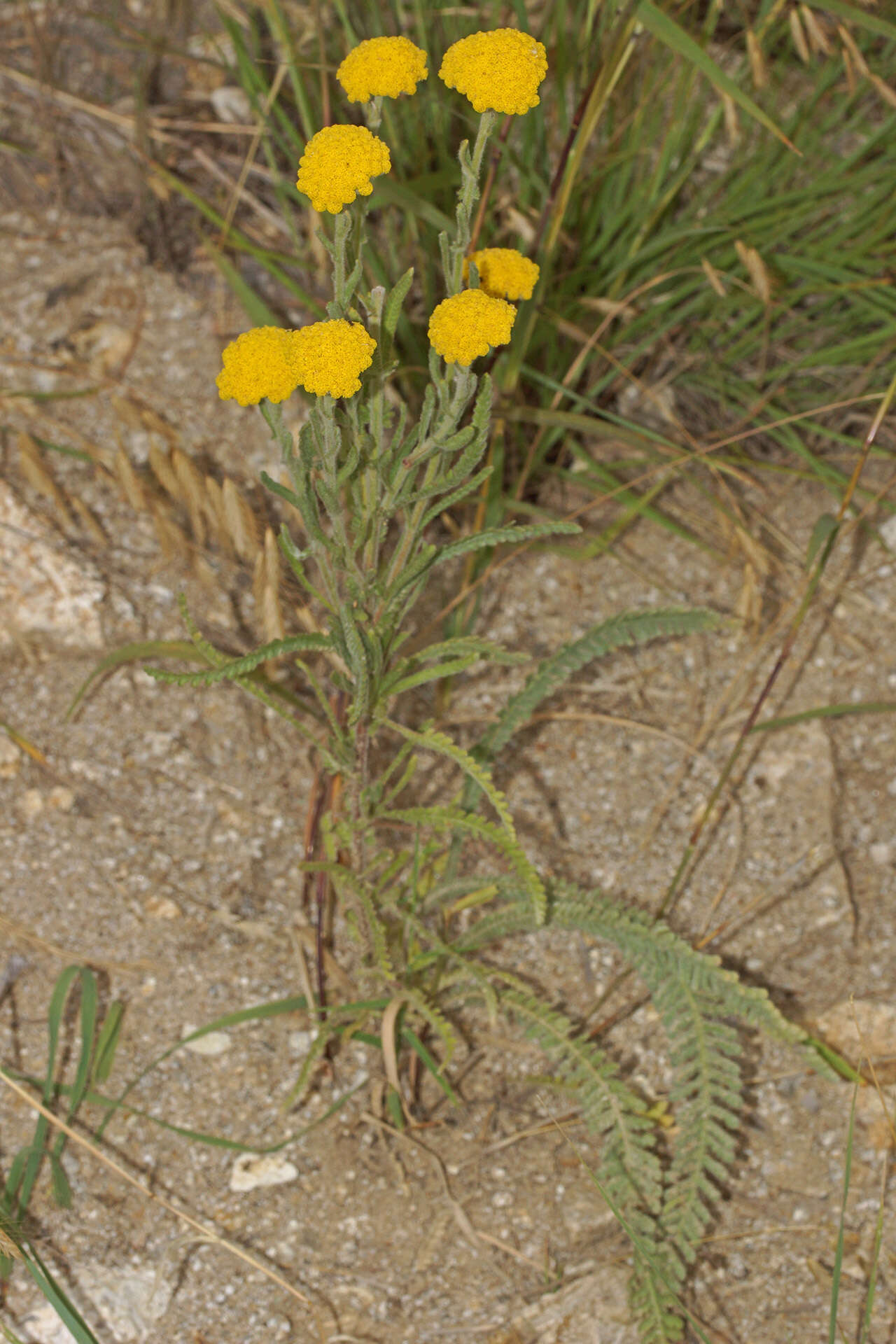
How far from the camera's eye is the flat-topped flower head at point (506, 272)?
1.02 metres

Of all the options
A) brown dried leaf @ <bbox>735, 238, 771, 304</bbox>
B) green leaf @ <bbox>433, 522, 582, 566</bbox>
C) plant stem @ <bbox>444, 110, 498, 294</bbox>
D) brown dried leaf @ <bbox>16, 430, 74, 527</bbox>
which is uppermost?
plant stem @ <bbox>444, 110, 498, 294</bbox>

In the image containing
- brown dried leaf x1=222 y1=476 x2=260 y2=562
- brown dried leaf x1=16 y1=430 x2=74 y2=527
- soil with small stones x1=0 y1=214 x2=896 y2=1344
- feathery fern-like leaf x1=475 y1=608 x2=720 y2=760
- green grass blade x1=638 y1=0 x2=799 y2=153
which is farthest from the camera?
brown dried leaf x1=16 y1=430 x2=74 y2=527

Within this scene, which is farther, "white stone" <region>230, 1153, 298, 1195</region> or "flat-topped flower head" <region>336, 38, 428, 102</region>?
"white stone" <region>230, 1153, 298, 1195</region>

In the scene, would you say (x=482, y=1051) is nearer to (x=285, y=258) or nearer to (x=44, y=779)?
(x=44, y=779)

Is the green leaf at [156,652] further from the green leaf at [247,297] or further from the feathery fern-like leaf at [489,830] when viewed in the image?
the green leaf at [247,297]

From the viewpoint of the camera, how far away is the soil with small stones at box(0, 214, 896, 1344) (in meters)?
1.33

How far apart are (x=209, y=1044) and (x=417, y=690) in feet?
1.93

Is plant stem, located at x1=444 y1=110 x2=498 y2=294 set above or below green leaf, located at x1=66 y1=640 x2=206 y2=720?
above

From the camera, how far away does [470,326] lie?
890mm

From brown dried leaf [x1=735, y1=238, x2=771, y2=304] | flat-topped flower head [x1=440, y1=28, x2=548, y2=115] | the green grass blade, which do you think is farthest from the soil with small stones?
flat-topped flower head [x1=440, y1=28, x2=548, y2=115]

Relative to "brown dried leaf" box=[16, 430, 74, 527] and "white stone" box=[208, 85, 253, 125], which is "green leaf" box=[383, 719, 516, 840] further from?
"white stone" box=[208, 85, 253, 125]

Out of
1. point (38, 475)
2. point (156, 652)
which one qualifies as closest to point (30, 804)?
point (156, 652)

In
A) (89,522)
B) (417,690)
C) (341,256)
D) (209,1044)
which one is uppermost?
(341,256)

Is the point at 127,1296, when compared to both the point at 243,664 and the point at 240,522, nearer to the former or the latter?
the point at 243,664
